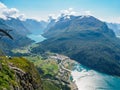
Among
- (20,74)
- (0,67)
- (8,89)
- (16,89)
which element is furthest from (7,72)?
(20,74)

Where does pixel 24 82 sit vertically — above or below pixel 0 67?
below

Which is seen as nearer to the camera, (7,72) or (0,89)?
(0,89)

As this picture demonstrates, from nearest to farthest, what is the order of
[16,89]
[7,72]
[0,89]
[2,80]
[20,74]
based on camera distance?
1. [0,89]
2. [2,80]
3. [16,89]
4. [7,72]
5. [20,74]

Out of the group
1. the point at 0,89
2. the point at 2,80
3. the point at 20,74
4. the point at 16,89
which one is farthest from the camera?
the point at 20,74

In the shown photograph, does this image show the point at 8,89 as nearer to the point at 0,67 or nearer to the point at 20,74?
the point at 0,67

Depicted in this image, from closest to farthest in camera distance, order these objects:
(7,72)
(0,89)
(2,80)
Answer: (0,89)
(2,80)
(7,72)

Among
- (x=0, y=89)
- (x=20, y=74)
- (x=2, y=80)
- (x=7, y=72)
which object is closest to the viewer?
(x=0, y=89)

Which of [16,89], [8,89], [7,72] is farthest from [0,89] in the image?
[7,72]

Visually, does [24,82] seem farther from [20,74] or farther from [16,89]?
[16,89]

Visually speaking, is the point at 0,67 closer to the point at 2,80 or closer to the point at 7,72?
the point at 7,72
